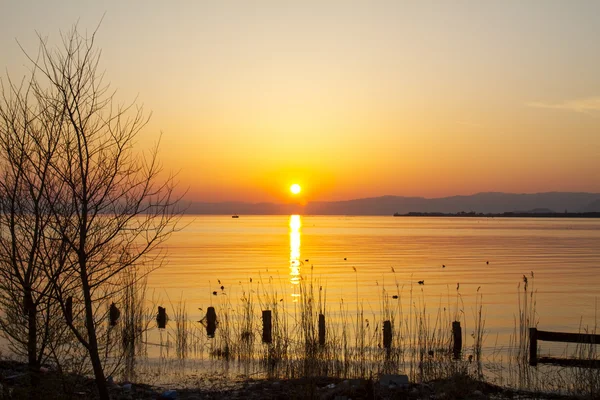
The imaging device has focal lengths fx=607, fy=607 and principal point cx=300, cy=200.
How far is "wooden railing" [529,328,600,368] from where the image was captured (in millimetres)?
13953

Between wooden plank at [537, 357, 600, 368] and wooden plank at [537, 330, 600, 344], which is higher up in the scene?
wooden plank at [537, 330, 600, 344]

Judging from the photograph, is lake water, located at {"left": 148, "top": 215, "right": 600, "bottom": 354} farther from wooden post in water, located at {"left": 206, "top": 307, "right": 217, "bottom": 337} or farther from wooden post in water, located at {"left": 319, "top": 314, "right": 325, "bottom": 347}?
wooden post in water, located at {"left": 319, "top": 314, "right": 325, "bottom": 347}

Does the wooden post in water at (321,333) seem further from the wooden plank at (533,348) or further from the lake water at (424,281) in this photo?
the wooden plank at (533,348)

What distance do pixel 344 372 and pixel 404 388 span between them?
2.79 meters

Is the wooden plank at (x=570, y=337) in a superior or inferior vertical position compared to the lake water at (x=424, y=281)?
superior

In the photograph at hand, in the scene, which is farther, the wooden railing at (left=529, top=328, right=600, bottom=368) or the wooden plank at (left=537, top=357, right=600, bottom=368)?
the wooden railing at (left=529, top=328, right=600, bottom=368)

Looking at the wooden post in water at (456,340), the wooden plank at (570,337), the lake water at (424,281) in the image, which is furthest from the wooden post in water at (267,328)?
the wooden plank at (570,337)

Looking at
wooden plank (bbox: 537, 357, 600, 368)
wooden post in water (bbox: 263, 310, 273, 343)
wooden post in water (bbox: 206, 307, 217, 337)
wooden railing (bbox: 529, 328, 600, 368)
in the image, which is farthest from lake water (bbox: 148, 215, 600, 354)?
wooden post in water (bbox: 263, 310, 273, 343)

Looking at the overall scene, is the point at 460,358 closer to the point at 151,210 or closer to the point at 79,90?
the point at 151,210

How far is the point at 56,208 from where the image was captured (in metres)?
9.37

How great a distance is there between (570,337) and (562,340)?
0.39m

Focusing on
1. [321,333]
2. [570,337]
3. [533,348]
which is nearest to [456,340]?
[533,348]

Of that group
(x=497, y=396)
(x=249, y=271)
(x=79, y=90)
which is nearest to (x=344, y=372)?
(x=497, y=396)

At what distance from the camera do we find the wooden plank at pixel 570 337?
14180mm
